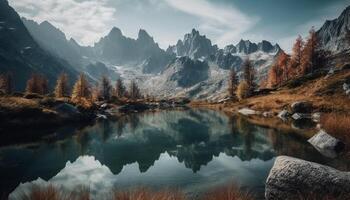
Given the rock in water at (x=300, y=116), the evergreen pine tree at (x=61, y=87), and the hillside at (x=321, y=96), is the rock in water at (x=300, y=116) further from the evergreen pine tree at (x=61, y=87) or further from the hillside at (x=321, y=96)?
the evergreen pine tree at (x=61, y=87)

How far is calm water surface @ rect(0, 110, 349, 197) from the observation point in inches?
958

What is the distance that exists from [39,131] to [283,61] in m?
104

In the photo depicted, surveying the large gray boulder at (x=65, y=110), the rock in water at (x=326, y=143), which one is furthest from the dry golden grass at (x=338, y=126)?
the large gray boulder at (x=65, y=110)

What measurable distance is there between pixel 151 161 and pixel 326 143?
18406mm

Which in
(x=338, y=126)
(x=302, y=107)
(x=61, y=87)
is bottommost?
(x=338, y=126)

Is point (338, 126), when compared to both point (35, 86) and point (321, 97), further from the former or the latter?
point (35, 86)

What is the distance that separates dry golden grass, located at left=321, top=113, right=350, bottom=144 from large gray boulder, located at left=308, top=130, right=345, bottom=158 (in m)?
0.67

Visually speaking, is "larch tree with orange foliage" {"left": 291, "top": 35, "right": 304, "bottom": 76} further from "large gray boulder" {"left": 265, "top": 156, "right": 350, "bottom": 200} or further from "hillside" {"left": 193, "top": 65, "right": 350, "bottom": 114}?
"large gray boulder" {"left": 265, "top": 156, "right": 350, "bottom": 200}

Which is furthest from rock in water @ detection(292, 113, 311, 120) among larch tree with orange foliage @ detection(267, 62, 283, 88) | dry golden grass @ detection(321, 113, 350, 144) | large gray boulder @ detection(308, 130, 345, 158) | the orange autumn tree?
larch tree with orange foliage @ detection(267, 62, 283, 88)

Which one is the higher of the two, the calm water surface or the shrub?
the shrub

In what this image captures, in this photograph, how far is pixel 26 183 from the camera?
23.8 metres

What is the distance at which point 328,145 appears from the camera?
29172mm

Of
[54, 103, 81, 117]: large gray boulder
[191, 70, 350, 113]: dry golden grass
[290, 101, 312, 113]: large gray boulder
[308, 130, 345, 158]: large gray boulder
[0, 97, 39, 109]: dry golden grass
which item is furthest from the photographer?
[54, 103, 81, 117]: large gray boulder

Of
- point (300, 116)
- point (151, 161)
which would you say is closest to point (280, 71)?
point (300, 116)
